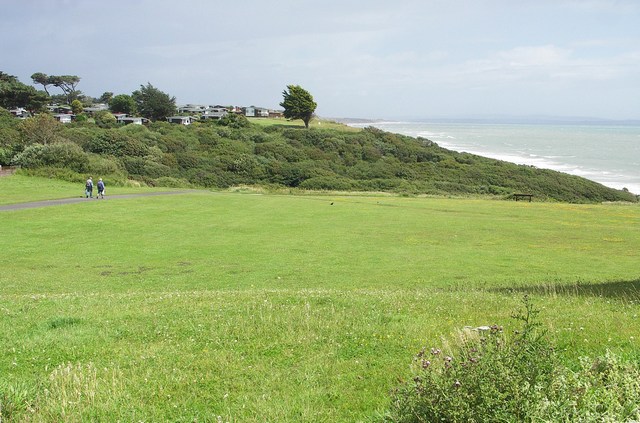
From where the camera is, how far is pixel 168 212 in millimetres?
35562

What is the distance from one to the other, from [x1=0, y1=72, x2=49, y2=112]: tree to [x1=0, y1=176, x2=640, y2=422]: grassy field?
10296cm

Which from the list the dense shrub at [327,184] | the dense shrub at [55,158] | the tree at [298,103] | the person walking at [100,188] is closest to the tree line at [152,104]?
the tree at [298,103]

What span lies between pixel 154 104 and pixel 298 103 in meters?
37.0

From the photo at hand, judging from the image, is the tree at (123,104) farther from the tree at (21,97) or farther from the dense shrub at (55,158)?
the dense shrub at (55,158)

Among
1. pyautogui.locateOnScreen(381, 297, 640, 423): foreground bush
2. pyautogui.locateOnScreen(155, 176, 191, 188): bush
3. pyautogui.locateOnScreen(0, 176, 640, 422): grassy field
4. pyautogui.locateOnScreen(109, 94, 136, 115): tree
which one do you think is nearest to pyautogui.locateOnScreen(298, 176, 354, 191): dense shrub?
pyautogui.locateOnScreen(155, 176, 191, 188): bush

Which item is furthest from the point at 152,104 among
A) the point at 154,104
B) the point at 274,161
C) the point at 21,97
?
the point at 274,161

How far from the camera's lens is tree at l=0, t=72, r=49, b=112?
118 meters

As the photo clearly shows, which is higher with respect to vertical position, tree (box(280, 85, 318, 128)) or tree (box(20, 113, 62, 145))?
tree (box(280, 85, 318, 128))

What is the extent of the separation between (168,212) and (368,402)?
31.1m

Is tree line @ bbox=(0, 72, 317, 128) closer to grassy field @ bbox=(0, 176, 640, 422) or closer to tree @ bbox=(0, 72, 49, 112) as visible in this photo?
tree @ bbox=(0, 72, 49, 112)

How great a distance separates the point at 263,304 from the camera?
1180 cm

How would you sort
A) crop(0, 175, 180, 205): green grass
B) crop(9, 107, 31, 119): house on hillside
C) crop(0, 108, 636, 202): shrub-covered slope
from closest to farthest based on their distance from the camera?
crop(0, 175, 180, 205): green grass < crop(0, 108, 636, 202): shrub-covered slope < crop(9, 107, 31, 119): house on hillside

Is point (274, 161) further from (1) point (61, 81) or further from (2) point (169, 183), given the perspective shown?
(1) point (61, 81)

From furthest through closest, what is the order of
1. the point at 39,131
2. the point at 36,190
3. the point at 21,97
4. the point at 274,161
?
the point at 21,97
the point at 274,161
the point at 39,131
the point at 36,190
